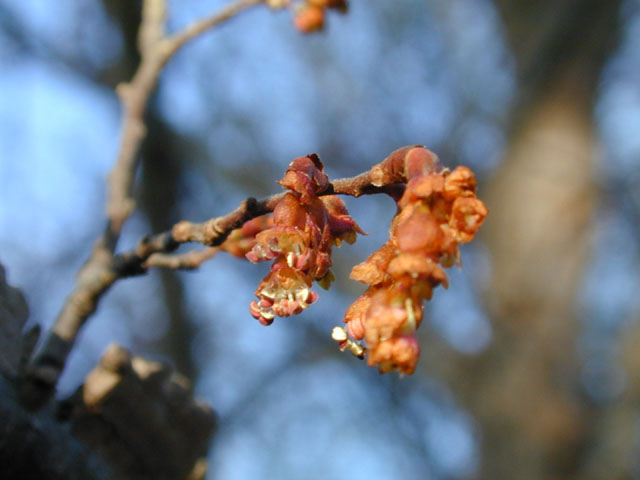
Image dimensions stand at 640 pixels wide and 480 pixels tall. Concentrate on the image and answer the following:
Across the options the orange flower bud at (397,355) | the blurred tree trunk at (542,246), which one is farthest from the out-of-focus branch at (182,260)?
the blurred tree trunk at (542,246)

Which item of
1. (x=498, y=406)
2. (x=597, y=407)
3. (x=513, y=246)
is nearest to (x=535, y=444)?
(x=498, y=406)

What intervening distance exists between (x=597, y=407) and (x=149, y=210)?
11.7ft

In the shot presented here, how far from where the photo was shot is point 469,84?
6707 millimetres

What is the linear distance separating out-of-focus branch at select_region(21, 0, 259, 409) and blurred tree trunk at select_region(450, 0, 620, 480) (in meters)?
3.81

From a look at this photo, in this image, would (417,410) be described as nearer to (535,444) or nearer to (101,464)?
(535,444)

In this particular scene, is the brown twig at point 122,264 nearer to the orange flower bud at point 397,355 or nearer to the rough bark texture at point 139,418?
the rough bark texture at point 139,418

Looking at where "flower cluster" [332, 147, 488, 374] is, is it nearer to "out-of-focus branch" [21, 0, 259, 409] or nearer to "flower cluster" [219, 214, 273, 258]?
"flower cluster" [219, 214, 273, 258]

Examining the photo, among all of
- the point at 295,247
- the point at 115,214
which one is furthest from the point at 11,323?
→ the point at 295,247

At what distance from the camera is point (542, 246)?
5.39 m

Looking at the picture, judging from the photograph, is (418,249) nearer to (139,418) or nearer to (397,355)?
(397,355)

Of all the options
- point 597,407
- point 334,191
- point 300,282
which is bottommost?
point 300,282

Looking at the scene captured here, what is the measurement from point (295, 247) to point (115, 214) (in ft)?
2.79

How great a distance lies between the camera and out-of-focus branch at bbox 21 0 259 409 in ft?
3.91

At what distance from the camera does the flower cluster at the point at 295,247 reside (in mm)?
884
